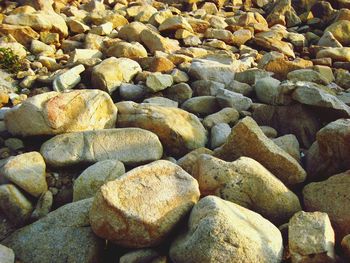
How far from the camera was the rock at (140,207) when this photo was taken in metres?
4.47

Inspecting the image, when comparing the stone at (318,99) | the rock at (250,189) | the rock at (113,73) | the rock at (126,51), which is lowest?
the rock at (126,51)

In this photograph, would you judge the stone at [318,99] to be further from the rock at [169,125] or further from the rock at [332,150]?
the rock at [169,125]

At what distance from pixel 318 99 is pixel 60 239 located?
4.51 meters

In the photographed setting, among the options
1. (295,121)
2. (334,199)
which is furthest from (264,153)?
(295,121)

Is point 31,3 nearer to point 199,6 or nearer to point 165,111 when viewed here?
point 199,6

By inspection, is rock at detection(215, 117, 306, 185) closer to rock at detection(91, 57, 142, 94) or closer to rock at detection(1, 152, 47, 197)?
rock at detection(1, 152, 47, 197)

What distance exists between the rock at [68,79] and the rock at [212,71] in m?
2.35

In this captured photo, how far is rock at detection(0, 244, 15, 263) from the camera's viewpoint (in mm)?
4500

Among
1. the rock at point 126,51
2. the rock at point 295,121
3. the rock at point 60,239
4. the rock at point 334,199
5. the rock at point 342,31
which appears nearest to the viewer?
the rock at point 60,239

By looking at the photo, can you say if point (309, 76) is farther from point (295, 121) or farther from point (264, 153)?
point (264, 153)

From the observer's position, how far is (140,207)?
4566 mm

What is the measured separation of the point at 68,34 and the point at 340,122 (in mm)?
8563

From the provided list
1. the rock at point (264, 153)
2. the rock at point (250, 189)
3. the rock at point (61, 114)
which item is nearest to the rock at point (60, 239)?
the rock at point (250, 189)

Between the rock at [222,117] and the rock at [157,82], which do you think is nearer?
the rock at [222,117]
